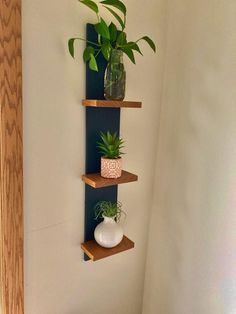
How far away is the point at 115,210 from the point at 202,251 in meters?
0.44

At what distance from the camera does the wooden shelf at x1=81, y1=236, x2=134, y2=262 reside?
112cm

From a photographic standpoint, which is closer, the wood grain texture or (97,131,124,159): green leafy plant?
the wood grain texture

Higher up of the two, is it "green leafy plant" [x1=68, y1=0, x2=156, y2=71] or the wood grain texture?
"green leafy plant" [x1=68, y1=0, x2=156, y2=71]

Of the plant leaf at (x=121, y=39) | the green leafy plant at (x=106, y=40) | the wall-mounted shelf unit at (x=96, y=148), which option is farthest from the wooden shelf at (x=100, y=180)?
the plant leaf at (x=121, y=39)

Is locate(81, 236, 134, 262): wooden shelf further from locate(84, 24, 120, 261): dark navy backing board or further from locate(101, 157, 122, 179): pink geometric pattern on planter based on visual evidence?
locate(101, 157, 122, 179): pink geometric pattern on planter

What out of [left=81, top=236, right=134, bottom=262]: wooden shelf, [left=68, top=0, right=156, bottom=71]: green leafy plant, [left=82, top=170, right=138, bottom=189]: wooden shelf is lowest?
[left=81, top=236, right=134, bottom=262]: wooden shelf

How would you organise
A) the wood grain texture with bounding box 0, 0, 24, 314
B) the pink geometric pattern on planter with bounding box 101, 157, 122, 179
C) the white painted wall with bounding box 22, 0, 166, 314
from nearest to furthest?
1. the wood grain texture with bounding box 0, 0, 24, 314
2. the white painted wall with bounding box 22, 0, 166, 314
3. the pink geometric pattern on planter with bounding box 101, 157, 122, 179

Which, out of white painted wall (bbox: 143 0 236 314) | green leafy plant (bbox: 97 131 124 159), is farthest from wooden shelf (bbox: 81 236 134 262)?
green leafy plant (bbox: 97 131 124 159)

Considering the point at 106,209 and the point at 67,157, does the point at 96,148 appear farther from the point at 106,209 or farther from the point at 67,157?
the point at 106,209

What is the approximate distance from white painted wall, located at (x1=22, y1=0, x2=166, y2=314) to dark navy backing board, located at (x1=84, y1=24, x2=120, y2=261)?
0.03 metres

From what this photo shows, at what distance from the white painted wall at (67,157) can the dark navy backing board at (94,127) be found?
30mm

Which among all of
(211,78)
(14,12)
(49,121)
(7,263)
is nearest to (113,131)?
(49,121)

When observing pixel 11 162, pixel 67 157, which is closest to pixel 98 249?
pixel 67 157

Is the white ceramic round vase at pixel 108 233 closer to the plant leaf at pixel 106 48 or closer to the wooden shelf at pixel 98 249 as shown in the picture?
the wooden shelf at pixel 98 249
